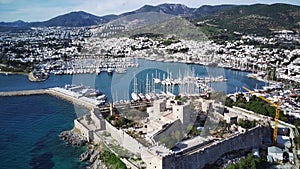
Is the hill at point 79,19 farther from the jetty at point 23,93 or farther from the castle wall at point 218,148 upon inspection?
the castle wall at point 218,148

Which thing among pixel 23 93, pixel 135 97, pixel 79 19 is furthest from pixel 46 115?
pixel 79 19

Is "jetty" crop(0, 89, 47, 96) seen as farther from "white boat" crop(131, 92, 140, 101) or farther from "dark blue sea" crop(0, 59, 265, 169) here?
"white boat" crop(131, 92, 140, 101)

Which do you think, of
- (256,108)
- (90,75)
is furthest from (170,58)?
(256,108)

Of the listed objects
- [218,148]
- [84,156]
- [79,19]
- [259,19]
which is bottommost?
[84,156]

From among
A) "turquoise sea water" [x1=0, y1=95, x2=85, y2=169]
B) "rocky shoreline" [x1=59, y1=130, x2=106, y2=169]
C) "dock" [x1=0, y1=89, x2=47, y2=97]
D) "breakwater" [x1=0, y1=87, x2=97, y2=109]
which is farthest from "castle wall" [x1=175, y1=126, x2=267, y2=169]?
"dock" [x1=0, y1=89, x2=47, y2=97]

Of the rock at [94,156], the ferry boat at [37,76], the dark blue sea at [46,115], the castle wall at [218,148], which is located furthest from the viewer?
the ferry boat at [37,76]

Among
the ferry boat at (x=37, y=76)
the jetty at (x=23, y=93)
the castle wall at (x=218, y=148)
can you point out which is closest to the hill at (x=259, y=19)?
the ferry boat at (x=37, y=76)

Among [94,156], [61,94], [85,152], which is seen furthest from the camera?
[61,94]

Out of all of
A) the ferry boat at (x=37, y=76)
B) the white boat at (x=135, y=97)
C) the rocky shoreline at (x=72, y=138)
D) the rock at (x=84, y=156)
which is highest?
the ferry boat at (x=37, y=76)

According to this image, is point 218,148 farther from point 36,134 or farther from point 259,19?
point 259,19
